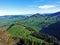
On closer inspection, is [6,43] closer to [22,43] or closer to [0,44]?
[0,44]

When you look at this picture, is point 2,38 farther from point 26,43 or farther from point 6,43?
point 26,43

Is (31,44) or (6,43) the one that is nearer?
(6,43)

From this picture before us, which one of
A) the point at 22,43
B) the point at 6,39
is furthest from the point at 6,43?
the point at 22,43

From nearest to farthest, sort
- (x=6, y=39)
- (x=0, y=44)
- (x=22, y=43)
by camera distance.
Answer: (x=0, y=44) < (x=6, y=39) < (x=22, y=43)

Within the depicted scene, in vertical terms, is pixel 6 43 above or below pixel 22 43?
above

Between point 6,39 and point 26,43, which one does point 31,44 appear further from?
point 6,39

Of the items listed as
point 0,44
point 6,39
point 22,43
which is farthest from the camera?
point 22,43

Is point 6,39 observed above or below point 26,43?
above

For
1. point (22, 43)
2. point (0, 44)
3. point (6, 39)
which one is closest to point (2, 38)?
point (6, 39)

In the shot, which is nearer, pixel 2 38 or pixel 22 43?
pixel 2 38
